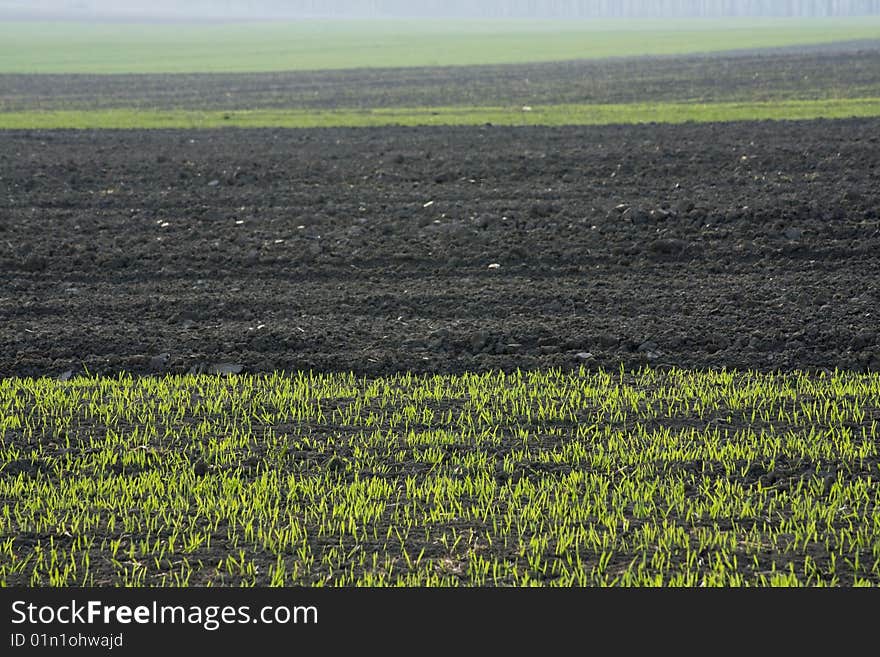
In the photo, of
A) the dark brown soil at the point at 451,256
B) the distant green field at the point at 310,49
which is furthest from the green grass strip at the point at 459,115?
the distant green field at the point at 310,49

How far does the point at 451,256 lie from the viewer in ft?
44.2

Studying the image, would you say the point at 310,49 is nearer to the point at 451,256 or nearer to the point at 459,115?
the point at 459,115

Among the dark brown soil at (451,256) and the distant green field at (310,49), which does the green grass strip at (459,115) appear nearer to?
the dark brown soil at (451,256)

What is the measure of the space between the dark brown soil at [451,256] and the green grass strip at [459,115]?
19.3 feet

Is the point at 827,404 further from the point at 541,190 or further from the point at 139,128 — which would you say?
the point at 139,128

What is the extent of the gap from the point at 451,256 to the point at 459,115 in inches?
630

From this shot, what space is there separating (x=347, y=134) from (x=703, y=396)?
1539 centimetres

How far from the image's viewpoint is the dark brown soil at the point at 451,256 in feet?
34.7

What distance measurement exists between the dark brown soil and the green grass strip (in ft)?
19.3

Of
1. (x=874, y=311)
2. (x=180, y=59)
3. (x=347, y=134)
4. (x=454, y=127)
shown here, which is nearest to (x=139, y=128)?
(x=347, y=134)

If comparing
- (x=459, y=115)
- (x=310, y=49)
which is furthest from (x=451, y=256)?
(x=310, y=49)

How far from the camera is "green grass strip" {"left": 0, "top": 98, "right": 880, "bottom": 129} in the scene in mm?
26119

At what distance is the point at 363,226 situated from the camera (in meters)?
14.8

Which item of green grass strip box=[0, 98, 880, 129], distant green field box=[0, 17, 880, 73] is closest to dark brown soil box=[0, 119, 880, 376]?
green grass strip box=[0, 98, 880, 129]
